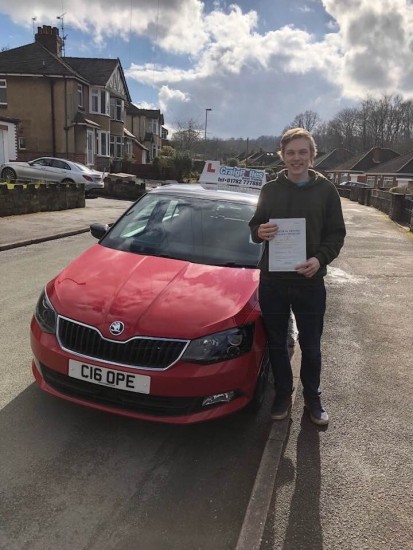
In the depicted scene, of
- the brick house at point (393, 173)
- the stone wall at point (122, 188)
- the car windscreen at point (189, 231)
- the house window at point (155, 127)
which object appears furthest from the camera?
the brick house at point (393, 173)

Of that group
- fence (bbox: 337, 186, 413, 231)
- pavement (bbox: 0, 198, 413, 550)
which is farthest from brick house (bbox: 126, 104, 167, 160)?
pavement (bbox: 0, 198, 413, 550)

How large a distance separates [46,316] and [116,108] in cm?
3792

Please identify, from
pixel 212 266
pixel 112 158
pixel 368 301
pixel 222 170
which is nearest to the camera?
pixel 212 266

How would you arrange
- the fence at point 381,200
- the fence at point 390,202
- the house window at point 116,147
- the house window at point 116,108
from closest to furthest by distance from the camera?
the fence at point 390,202
the fence at point 381,200
the house window at point 116,108
the house window at point 116,147

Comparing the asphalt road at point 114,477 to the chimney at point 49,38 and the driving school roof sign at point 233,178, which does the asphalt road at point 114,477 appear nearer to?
the driving school roof sign at point 233,178

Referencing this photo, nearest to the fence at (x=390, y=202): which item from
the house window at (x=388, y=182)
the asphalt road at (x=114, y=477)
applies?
the asphalt road at (x=114, y=477)

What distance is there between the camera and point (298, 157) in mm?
2803

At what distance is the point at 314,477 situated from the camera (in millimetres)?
2684

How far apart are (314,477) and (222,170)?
12.6ft

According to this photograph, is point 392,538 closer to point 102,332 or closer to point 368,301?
point 102,332

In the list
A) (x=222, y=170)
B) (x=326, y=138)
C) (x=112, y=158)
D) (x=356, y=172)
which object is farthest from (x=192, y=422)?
(x=326, y=138)

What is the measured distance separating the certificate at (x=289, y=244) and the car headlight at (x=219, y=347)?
0.50 meters

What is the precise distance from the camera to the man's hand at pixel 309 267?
2.79 meters

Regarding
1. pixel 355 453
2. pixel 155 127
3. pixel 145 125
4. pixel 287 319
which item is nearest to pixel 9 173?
pixel 287 319
